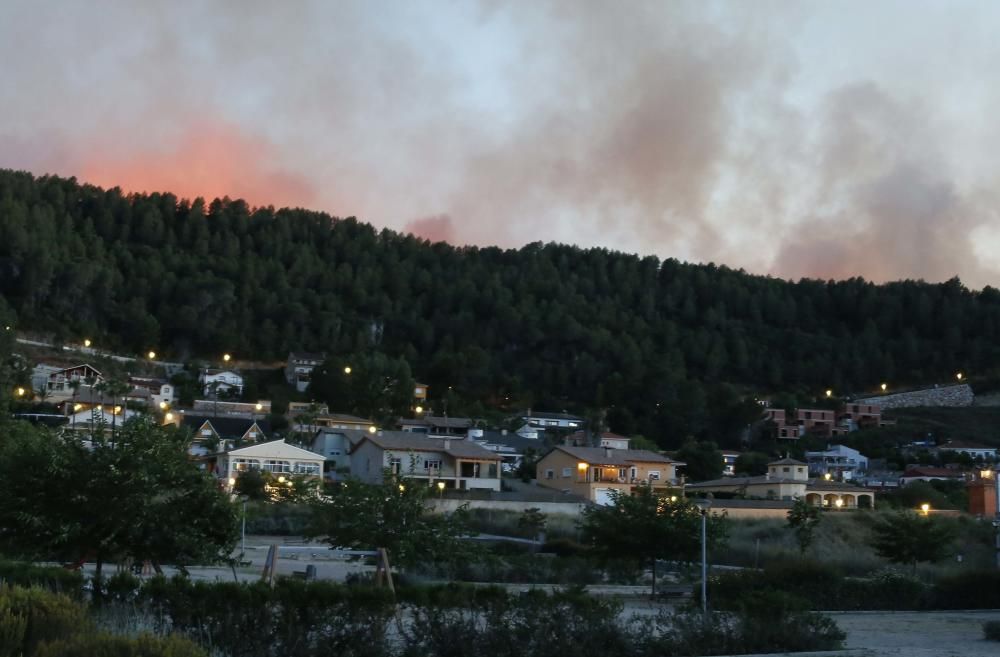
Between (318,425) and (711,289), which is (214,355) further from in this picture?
(711,289)

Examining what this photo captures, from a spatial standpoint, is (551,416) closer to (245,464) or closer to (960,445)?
(960,445)

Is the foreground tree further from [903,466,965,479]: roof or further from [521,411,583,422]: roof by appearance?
[521,411,583,422]: roof

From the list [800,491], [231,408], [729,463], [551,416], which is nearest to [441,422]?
[231,408]

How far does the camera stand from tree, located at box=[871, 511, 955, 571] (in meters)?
42.7

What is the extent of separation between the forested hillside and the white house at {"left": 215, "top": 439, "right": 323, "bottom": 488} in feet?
167

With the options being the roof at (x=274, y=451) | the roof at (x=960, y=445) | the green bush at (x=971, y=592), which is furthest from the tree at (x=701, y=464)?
the green bush at (x=971, y=592)

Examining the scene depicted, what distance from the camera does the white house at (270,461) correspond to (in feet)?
226

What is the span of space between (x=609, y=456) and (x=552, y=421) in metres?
40.4

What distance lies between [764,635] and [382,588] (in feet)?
22.3

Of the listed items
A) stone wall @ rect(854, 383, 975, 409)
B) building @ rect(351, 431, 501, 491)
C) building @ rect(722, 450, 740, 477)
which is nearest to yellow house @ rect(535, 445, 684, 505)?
building @ rect(351, 431, 501, 491)

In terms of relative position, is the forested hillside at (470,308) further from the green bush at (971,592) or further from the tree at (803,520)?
the green bush at (971,592)

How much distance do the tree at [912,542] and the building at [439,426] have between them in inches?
2278

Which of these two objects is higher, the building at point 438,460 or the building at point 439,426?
the building at point 439,426

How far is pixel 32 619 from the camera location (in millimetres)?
10680
